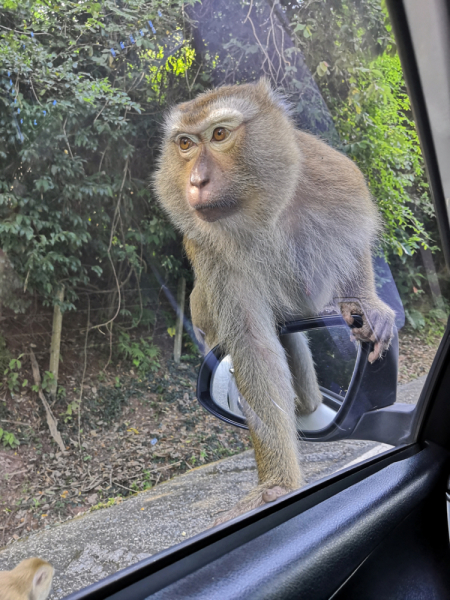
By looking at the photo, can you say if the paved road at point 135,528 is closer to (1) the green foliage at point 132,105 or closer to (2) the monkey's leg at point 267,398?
(2) the monkey's leg at point 267,398

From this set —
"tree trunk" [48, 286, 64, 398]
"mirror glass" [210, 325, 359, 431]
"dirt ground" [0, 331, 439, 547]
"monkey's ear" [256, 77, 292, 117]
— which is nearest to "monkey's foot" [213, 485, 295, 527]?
"dirt ground" [0, 331, 439, 547]

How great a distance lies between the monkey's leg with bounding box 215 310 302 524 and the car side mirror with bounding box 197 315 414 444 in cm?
6

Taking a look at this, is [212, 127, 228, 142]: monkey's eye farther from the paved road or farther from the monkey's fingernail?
the monkey's fingernail

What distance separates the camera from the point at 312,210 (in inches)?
80.0

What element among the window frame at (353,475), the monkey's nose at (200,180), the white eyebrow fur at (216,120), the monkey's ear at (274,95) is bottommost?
the window frame at (353,475)

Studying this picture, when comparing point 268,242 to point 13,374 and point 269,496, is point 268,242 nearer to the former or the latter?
point 269,496

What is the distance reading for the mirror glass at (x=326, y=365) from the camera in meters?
2.03

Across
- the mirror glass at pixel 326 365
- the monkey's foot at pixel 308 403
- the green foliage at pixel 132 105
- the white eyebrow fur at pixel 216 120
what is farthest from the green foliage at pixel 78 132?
the monkey's foot at pixel 308 403

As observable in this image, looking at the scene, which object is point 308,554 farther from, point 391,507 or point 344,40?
point 344,40

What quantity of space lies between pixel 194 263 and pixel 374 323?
2.91ft

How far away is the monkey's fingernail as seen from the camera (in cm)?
173

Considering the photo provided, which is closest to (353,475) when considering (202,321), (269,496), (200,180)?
(269,496)

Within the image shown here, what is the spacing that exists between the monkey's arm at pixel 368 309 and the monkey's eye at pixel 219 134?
88 cm

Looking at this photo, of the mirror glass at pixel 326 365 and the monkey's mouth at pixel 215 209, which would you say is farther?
the mirror glass at pixel 326 365
